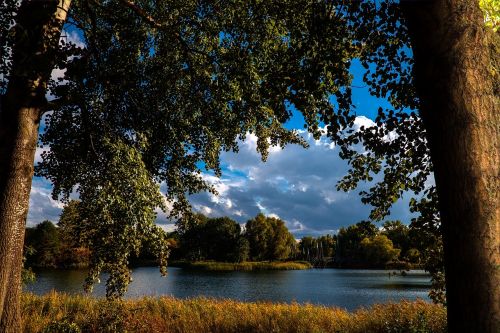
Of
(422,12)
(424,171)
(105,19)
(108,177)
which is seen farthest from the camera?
(105,19)

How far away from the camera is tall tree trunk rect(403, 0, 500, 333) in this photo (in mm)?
2059

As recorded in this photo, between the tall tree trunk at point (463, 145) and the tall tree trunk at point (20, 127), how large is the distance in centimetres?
554

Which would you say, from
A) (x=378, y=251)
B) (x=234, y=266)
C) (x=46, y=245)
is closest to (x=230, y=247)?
(x=234, y=266)

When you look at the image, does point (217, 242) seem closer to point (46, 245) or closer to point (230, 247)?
point (230, 247)

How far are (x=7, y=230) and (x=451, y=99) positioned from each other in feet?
20.4

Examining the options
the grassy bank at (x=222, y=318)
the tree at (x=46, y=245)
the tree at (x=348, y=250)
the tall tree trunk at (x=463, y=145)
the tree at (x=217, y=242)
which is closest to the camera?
the tall tree trunk at (x=463, y=145)

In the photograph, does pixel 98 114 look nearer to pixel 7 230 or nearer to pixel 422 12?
pixel 7 230

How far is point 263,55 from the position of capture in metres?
9.96

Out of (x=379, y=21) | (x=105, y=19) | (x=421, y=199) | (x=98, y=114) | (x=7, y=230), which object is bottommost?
(x=7, y=230)

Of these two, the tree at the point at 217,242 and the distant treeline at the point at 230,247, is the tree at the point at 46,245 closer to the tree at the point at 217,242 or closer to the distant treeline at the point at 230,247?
the distant treeline at the point at 230,247

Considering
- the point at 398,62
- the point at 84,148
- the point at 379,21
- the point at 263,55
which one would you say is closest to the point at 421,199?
the point at 398,62

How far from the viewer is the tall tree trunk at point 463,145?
206cm

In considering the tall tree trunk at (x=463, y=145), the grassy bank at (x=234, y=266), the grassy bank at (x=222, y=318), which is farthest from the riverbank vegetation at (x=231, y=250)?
the tall tree trunk at (x=463, y=145)

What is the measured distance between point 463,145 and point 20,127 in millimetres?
6480
